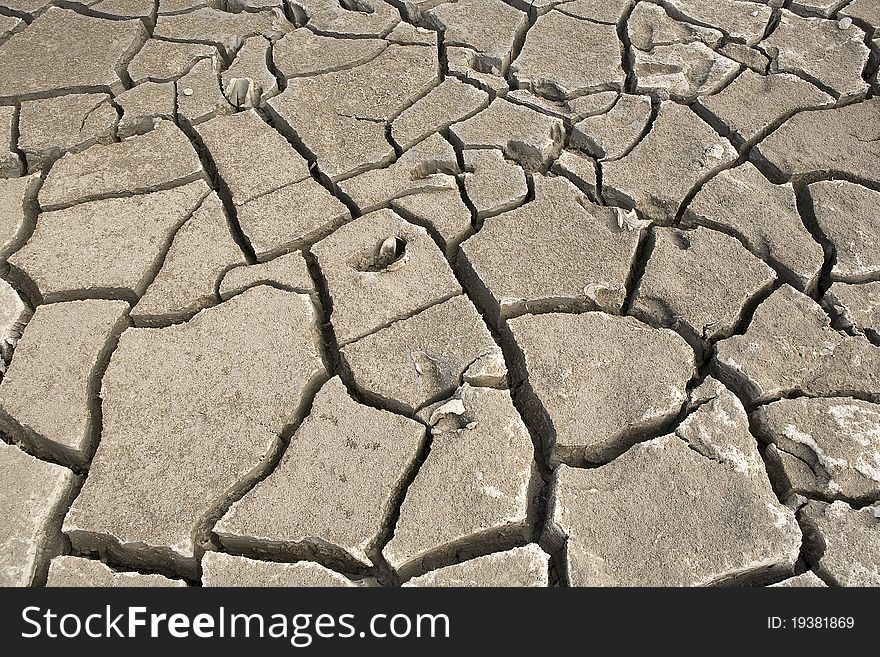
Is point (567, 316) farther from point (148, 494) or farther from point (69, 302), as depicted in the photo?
point (69, 302)

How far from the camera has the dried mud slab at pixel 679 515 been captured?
1717mm

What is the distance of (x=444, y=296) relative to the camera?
89.7 inches

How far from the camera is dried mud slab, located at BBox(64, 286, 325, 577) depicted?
5.92 feet

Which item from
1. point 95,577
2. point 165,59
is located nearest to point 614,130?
point 165,59

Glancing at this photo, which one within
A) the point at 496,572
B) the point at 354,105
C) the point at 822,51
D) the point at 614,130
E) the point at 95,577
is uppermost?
the point at 822,51

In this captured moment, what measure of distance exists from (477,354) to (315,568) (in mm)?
739

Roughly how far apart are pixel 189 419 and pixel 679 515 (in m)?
1.30

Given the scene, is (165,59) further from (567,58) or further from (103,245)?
(567,58)

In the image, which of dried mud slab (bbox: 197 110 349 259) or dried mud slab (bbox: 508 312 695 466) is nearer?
dried mud slab (bbox: 508 312 695 466)

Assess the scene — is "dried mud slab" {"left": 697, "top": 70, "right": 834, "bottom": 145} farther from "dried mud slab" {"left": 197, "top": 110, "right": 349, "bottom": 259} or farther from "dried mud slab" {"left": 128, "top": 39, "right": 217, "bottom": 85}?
"dried mud slab" {"left": 128, "top": 39, "right": 217, "bottom": 85}

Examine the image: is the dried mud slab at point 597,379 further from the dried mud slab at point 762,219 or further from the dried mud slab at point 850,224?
the dried mud slab at point 850,224

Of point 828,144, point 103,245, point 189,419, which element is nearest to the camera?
point 189,419

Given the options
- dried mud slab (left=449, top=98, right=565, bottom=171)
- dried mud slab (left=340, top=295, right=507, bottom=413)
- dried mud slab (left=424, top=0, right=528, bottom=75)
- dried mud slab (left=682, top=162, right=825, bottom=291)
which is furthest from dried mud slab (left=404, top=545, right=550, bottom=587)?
dried mud slab (left=424, top=0, right=528, bottom=75)

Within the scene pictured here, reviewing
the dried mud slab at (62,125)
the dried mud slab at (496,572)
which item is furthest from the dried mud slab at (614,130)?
the dried mud slab at (62,125)
